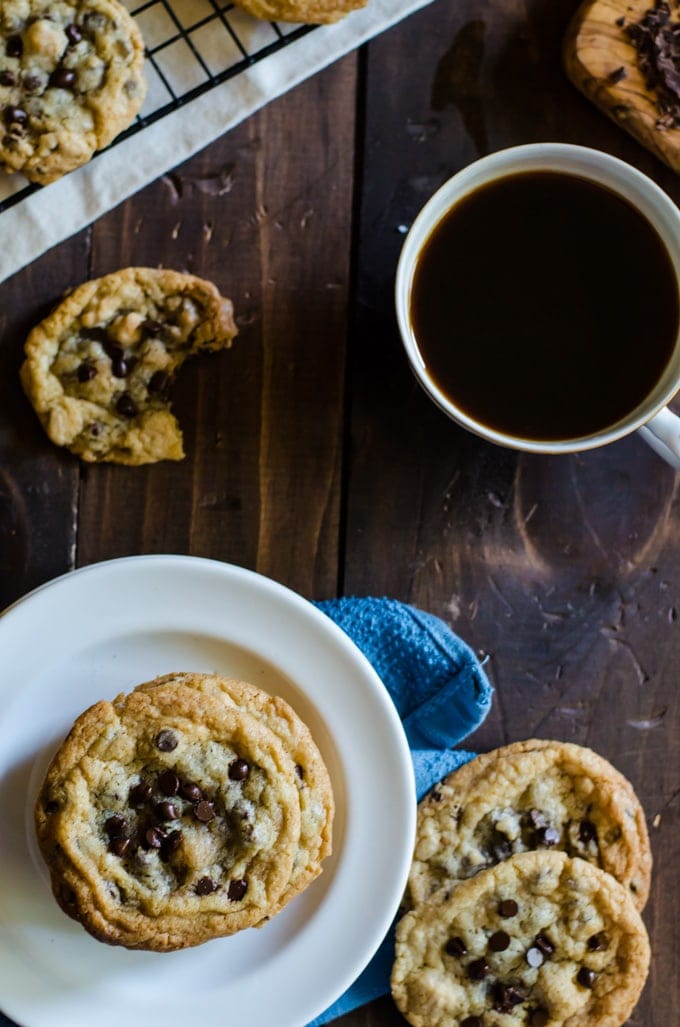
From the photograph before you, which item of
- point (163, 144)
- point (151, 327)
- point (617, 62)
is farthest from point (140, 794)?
point (617, 62)

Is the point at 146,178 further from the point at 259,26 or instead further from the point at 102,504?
the point at 102,504

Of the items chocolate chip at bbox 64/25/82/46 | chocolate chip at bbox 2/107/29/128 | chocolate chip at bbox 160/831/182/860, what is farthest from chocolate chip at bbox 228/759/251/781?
chocolate chip at bbox 64/25/82/46

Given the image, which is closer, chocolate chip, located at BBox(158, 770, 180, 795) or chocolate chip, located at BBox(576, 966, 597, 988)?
chocolate chip, located at BBox(158, 770, 180, 795)

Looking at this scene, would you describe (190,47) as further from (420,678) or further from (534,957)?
(534,957)

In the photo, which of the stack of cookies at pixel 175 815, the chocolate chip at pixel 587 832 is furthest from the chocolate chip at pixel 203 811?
the chocolate chip at pixel 587 832

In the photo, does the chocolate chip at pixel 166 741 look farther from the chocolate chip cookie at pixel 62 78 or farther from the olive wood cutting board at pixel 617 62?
the olive wood cutting board at pixel 617 62

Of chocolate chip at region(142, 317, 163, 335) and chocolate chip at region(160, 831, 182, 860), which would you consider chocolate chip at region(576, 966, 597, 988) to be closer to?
chocolate chip at region(160, 831, 182, 860)
